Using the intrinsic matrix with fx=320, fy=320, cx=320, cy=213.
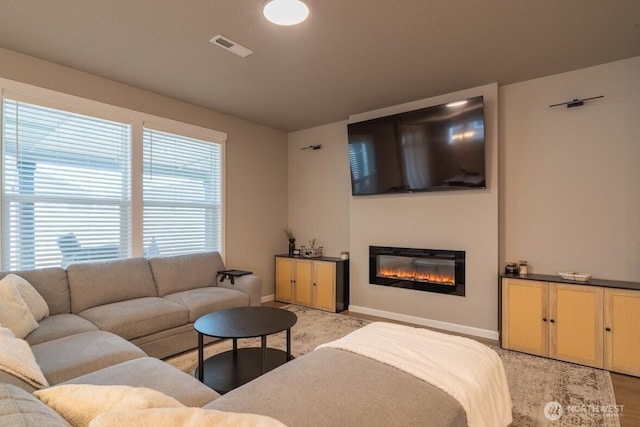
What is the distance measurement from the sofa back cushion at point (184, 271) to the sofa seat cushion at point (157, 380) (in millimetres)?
1800

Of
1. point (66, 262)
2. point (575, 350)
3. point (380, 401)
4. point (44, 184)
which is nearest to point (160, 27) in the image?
point (44, 184)

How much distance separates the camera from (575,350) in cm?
288

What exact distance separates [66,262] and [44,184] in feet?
2.53

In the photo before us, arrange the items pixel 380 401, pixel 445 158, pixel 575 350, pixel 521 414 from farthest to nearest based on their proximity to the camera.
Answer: pixel 445 158, pixel 575 350, pixel 521 414, pixel 380 401

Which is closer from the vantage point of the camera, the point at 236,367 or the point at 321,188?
the point at 236,367

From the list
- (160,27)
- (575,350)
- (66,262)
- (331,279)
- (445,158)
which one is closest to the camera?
(160,27)

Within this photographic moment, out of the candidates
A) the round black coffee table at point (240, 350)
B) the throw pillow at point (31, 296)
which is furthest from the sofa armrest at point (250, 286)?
the throw pillow at point (31, 296)

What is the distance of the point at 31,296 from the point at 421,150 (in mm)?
3926

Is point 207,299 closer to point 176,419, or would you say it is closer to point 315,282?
point 315,282

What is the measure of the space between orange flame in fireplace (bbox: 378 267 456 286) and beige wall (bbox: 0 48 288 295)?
6.27 ft

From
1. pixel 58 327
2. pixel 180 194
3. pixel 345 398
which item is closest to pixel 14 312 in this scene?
pixel 58 327

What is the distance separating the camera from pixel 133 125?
11.8 feet

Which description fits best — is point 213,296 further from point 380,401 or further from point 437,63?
point 437,63

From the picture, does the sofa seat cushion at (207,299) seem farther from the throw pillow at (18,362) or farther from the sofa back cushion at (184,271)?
the throw pillow at (18,362)
